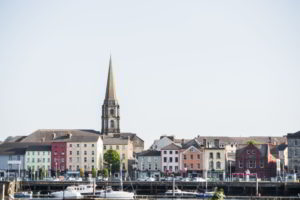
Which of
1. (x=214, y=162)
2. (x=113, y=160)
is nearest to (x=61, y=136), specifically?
(x=113, y=160)

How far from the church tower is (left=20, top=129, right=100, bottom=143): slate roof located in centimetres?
1046

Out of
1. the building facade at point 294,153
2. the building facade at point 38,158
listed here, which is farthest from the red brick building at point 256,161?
the building facade at point 38,158

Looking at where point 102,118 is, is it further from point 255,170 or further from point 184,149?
point 255,170

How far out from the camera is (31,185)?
11700 centimetres

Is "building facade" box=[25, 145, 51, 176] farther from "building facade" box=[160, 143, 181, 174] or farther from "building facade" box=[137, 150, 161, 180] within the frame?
"building facade" box=[160, 143, 181, 174]

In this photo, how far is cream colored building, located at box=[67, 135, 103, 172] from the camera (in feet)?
477

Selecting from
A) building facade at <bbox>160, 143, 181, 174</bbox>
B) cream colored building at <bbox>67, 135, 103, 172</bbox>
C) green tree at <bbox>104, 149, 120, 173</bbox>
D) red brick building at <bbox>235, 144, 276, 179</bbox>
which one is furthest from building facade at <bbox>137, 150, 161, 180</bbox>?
red brick building at <bbox>235, 144, 276, 179</bbox>

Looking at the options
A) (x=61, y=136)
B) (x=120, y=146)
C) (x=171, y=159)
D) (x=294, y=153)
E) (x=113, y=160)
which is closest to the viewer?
(x=294, y=153)

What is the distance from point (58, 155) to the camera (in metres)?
145

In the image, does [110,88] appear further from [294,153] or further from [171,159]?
[294,153]

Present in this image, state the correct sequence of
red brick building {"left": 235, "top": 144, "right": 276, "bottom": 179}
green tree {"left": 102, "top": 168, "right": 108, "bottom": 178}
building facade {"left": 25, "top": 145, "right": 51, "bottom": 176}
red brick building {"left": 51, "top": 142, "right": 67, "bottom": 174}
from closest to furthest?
1. red brick building {"left": 235, "top": 144, "right": 276, "bottom": 179}
2. green tree {"left": 102, "top": 168, "right": 108, "bottom": 178}
3. building facade {"left": 25, "top": 145, "right": 51, "bottom": 176}
4. red brick building {"left": 51, "top": 142, "right": 67, "bottom": 174}

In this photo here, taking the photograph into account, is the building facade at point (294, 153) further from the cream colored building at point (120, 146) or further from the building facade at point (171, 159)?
the cream colored building at point (120, 146)

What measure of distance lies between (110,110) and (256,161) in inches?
2089

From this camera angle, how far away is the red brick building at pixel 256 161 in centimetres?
12581
